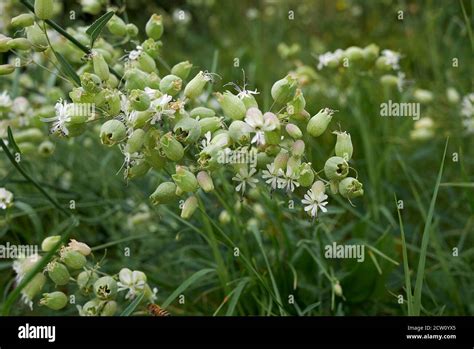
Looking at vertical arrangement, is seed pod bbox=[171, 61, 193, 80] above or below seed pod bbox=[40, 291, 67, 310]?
above

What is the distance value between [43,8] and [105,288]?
36cm

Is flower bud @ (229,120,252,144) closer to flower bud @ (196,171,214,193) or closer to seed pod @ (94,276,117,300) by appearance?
flower bud @ (196,171,214,193)

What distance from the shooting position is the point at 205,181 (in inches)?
32.5

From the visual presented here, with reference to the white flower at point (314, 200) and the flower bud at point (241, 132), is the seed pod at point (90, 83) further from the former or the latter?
the white flower at point (314, 200)

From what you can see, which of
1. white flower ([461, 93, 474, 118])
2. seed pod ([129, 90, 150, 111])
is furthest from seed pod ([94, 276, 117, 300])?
white flower ([461, 93, 474, 118])

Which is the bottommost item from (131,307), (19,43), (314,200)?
(131,307)

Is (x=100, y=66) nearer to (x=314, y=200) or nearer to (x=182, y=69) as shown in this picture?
(x=182, y=69)

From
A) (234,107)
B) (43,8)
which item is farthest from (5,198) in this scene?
(234,107)

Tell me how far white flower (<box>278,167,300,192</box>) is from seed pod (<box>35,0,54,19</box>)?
0.35 m

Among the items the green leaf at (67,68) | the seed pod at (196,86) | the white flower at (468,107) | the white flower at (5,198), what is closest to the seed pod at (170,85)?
the seed pod at (196,86)

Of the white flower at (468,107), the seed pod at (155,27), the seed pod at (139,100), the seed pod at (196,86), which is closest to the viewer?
the seed pod at (139,100)

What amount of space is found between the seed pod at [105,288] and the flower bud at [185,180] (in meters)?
0.17

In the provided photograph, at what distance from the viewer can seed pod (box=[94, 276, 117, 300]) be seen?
2.91 ft

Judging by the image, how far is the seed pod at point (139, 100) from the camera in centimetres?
78
